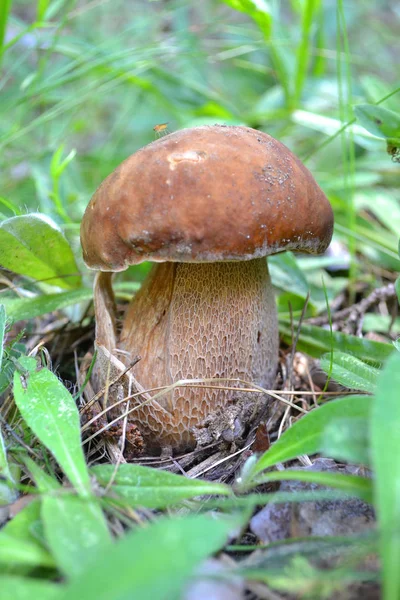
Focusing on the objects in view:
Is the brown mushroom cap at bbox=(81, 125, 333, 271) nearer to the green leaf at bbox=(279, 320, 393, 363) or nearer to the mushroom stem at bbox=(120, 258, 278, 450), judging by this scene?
the mushroom stem at bbox=(120, 258, 278, 450)

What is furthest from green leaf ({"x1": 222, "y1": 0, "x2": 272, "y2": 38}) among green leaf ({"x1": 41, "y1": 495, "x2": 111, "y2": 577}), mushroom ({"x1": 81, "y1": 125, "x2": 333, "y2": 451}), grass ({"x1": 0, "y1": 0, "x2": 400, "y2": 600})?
green leaf ({"x1": 41, "y1": 495, "x2": 111, "y2": 577})

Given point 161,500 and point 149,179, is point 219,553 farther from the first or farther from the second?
point 149,179

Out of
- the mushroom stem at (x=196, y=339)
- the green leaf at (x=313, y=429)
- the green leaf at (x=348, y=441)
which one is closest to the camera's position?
the green leaf at (x=348, y=441)

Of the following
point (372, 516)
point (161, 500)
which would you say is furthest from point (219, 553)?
point (372, 516)

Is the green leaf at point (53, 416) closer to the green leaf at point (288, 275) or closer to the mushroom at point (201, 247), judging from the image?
the mushroom at point (201, 247)

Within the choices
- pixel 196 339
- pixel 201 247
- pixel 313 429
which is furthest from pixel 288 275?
pixel 313 429

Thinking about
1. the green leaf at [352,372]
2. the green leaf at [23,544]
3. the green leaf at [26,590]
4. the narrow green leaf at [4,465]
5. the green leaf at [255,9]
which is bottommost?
the green leaf at [352,372]

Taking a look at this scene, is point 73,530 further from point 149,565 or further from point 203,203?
point 203,203

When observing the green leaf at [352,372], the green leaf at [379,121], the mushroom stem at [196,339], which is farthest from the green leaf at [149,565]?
the green leaf at [379,121]
